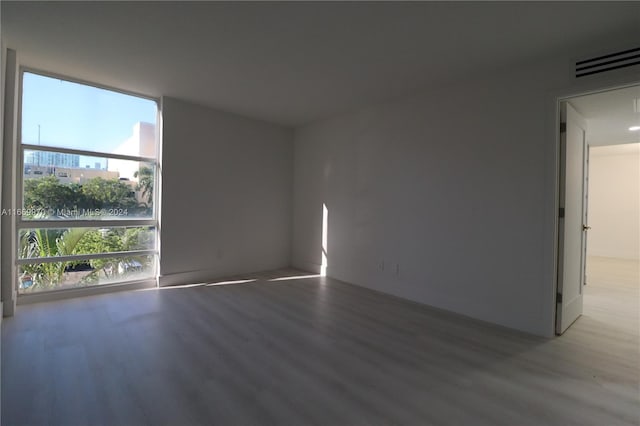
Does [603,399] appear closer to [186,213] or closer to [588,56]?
[588,56]

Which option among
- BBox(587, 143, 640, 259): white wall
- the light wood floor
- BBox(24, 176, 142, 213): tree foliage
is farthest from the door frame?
BBox(587, 143, 640, 259): white wall

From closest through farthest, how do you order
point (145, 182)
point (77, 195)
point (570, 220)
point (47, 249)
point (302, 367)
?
point (302, 367), point (570, 220), point (47, 249), point (77, 195), point (145, 182)

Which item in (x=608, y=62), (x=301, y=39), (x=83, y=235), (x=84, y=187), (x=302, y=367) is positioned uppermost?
(x=301, y=39)

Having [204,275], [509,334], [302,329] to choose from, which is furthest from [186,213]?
[509,334]

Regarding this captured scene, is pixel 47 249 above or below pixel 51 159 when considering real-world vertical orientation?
below

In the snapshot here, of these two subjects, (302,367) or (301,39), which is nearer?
(302,367)

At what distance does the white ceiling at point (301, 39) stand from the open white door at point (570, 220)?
2.51ft

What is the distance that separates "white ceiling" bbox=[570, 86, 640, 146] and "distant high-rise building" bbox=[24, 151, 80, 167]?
18.7 feet

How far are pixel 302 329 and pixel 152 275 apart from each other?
2777 millimetres

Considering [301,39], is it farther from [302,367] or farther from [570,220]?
[570,220]

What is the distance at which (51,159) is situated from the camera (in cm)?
359

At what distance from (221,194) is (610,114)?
5.36 metres

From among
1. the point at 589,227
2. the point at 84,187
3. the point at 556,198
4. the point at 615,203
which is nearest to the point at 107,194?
the point at 84,187

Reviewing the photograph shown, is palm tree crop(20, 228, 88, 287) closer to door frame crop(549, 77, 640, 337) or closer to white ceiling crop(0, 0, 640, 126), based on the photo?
white ceiling crop(0, 0, 640, 126)
